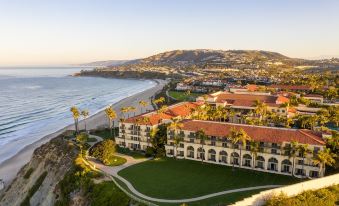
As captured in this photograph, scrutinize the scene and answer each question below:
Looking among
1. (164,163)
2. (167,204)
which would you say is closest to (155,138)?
(164,163)

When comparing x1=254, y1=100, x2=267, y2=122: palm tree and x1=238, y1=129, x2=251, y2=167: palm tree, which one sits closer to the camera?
x1=238, y1=129, x2=251, y2=167: palm tree

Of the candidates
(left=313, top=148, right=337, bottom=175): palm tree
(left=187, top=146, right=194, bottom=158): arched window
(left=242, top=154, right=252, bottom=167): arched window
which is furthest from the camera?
(left=187, top=146, right=194, bottom=158): arched window

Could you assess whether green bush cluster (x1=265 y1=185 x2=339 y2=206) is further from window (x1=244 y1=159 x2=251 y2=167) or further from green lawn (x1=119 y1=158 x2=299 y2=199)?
window (x1=244 y1=159 x2=251 y2=167)

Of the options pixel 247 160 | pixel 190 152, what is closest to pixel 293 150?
pixel 247 160

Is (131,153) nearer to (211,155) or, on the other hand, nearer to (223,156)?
(211,155)

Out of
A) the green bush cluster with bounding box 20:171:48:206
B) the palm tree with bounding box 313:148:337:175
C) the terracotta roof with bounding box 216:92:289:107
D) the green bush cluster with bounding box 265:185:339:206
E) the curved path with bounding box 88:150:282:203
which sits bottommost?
the green bush cluster with bounding box 20:171:48:206

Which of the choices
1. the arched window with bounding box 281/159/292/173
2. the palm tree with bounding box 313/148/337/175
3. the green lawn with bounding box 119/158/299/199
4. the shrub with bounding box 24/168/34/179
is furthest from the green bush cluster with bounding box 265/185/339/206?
the shrub with bounding box 24/168/34/179

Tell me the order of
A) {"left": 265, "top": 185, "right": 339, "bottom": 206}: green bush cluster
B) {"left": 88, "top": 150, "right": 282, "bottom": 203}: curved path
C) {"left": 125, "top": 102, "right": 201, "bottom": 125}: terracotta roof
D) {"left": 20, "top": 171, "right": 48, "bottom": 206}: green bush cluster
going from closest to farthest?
1. {"left": 265, "top": 185, "right": 339, "bottom": 206}: green bush cluster
2. {"left": 88, "top": 150, "right": 282, "bottom": 203}: curved path
3. {"left": 20, "top": 171, "right": 48, "bottom": 206}: green bush cluster
4. {"left": 125, "top": 102, "right": 201, "bottom": 125}: terracotta roof
